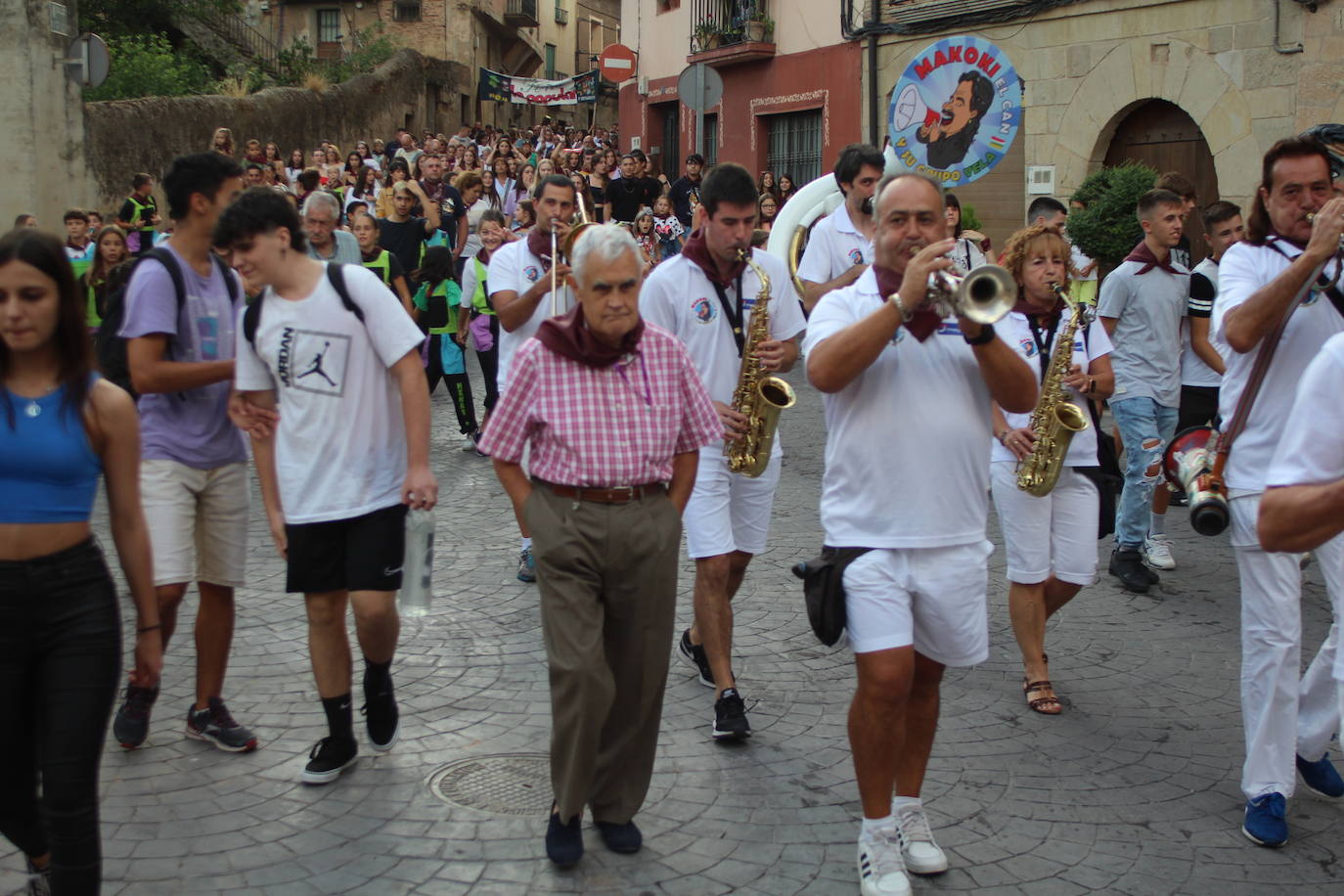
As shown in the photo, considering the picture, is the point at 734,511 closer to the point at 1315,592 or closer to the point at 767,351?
the point at 767,351

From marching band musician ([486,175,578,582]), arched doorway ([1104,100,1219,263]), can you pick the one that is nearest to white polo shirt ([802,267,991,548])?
marching band musician ([486,175,578,582])

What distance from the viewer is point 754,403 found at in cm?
550

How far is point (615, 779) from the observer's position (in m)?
4.25

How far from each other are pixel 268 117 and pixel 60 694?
27.3 m

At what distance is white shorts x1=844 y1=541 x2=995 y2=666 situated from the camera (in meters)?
3.86

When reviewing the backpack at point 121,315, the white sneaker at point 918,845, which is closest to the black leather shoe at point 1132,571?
the white sneaker at point 918,845

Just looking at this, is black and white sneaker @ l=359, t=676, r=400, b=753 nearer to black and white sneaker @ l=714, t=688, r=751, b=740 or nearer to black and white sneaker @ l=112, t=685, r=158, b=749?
black and white sneaker @ l=112, t=685, r=158, b=749

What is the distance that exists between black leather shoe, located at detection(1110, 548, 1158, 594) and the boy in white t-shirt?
4.44 metres

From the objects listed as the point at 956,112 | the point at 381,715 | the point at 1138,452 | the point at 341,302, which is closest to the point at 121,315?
the point at 341,302

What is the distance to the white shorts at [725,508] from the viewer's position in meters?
5.45

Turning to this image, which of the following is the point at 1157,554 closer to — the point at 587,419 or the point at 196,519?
the point at 587,419

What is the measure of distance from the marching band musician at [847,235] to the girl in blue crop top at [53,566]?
3.58 metres

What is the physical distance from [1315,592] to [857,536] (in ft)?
15.1

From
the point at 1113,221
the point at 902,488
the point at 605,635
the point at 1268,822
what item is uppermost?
the point at 1113,221
